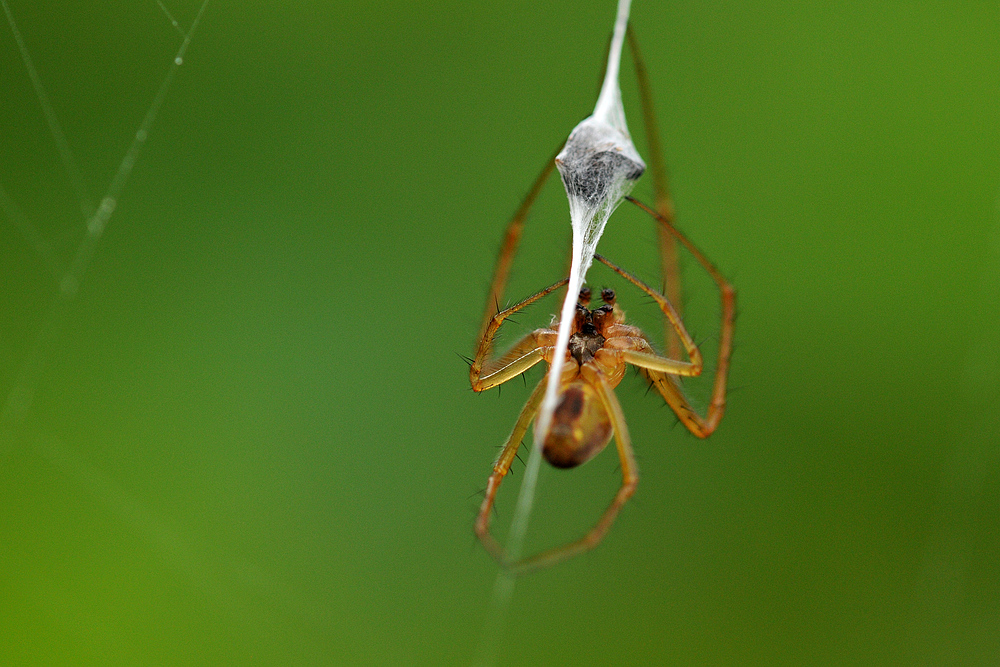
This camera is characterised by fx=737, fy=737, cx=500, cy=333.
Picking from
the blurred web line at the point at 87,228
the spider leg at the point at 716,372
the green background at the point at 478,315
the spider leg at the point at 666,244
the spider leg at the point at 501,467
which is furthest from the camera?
the green background at the point at 478,315

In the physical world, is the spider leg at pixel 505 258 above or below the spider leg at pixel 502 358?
above

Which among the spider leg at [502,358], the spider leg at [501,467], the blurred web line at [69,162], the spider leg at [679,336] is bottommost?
the spider leg at [501,467]

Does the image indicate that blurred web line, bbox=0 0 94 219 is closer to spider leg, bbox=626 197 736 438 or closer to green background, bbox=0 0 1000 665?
green background, bbox=0 0 1000 665

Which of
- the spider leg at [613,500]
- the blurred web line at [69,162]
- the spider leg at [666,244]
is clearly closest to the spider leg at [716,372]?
the spider leg at [613,500]

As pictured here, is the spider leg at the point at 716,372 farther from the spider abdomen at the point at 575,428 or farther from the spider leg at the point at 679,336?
the spider abdomen at the point at 575,428

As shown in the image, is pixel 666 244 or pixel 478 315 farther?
pixel 478 315

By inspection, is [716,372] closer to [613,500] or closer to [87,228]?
[613,500]

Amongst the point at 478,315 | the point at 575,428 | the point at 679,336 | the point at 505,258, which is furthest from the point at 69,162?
the point at 679,336

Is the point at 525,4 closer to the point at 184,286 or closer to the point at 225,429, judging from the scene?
the point at 184,286
